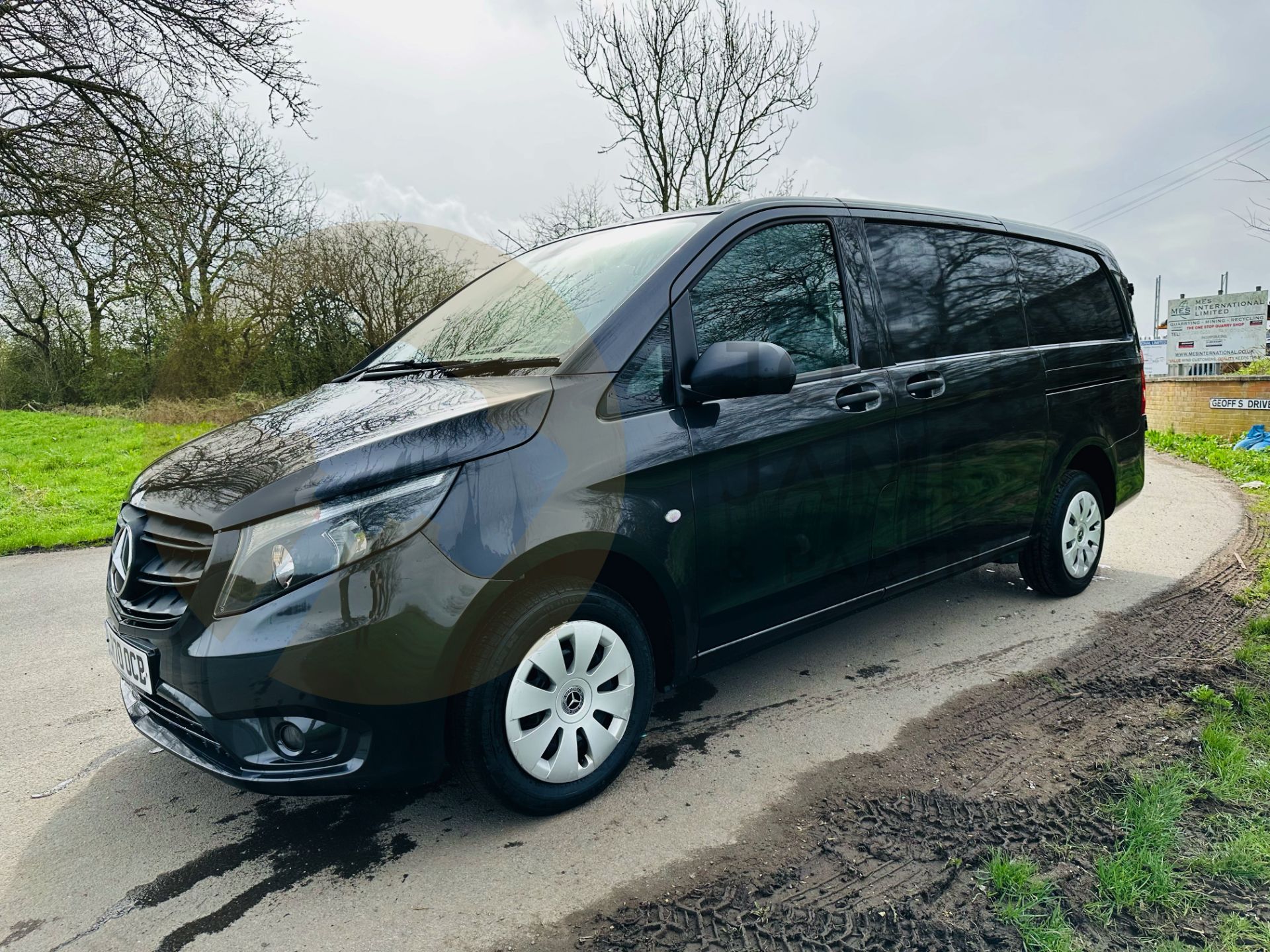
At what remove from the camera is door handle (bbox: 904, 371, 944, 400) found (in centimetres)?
337

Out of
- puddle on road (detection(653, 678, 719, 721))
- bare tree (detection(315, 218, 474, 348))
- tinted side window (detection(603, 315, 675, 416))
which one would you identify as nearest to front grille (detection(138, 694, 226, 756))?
tinted side window (detection(603, 315, 675, 416))

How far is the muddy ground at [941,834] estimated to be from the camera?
1970 millimetres

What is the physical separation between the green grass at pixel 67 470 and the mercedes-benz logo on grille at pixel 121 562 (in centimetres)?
542

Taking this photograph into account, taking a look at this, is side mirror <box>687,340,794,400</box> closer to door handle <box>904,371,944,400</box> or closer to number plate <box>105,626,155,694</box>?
door handle <box>904,371,944,400</box>

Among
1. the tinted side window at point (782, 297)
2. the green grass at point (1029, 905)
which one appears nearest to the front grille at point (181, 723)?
the tinted side window at point (782, 297)

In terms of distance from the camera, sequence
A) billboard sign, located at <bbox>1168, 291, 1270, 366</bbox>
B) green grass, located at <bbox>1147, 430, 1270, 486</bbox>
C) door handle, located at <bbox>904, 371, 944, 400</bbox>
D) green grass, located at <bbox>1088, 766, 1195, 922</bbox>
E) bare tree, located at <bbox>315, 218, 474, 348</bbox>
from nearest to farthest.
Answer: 1. green grass, located at <bbox>1088, 766, 1195, 922</bbox>
2. door handle, located at <bbox>904, 371, 944, 400</bbox>
3. green grass, located at <bbox>1147, 430, 1270, 486</bbox>
4. billboard sign, located at <bbox>1168, 291, 1270, 366</bbox>
5. bare tree, located at <bbox>315, 218, 474, 348</bbox>

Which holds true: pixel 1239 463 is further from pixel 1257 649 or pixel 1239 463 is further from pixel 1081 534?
pixel 1257 649

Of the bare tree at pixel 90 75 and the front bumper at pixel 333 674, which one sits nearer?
the front bumper at pixel 333 674

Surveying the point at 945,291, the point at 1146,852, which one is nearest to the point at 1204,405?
the point at 945,291

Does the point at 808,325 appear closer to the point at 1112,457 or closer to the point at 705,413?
the point at 705,413

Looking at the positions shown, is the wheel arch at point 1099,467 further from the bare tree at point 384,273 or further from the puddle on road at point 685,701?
the bare tree at point 384,273

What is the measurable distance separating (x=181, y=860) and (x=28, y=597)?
3987mm

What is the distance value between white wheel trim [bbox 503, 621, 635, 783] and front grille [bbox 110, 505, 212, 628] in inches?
37.0

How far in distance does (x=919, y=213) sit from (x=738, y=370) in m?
1.74
